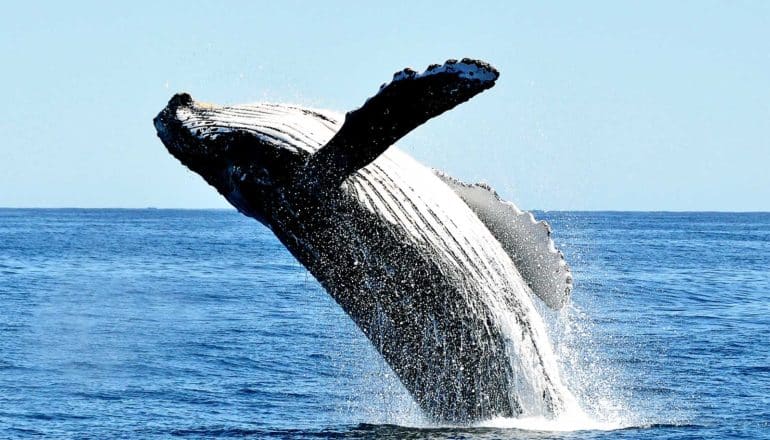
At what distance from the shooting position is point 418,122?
23.6 feet

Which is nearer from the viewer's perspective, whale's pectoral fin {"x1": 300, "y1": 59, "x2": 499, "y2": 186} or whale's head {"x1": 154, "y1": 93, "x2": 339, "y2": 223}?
whale's pectoral fin {"x1": 300, "y1": 59, "x2": 499, "y2": 186}

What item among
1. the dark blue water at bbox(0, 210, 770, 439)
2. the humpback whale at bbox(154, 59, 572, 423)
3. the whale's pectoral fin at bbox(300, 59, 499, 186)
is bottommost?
the dark blue water at bbox(0, 210, 770, 439)

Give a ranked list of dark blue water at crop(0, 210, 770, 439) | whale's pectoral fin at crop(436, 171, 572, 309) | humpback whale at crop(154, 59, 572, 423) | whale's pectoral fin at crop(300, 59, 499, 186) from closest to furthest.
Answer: whale's pectoral fin at crop(300, 59, 499, 186)
humpback whale at crop(154, 59, 572, 423)
whale's pectoral fin at crop(436, 171, 572, 309)
dark blue water at crop(0, 210, 770, 439)

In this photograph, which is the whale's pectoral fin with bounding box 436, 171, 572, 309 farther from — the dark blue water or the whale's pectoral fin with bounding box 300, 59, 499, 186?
the whale's pectoral fin with bounding box 300, 59, 499, 186

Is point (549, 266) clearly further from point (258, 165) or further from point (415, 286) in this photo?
point (258, 165)

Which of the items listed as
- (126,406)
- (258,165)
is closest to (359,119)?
(258,165)

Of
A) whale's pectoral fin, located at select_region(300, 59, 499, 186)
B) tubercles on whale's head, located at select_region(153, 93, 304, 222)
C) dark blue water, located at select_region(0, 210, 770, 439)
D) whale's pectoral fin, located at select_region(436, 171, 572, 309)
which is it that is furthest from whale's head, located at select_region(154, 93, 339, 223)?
dark blue water, located at select_region(0, 210, 770, 439)

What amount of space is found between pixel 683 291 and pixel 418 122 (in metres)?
20.7

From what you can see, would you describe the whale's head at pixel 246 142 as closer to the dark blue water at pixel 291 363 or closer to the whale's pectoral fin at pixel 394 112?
the whale's pectoral fin at pixel 394 112

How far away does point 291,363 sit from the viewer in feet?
47.1

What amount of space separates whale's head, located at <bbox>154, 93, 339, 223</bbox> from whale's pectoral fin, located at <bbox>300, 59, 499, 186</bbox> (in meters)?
0.26

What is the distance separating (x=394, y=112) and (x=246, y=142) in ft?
4.46

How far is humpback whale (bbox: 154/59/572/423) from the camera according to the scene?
7914 mm

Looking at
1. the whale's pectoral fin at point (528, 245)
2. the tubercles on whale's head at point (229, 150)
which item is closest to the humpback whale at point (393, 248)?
the tubercles on whale's head at point (229, 150)
